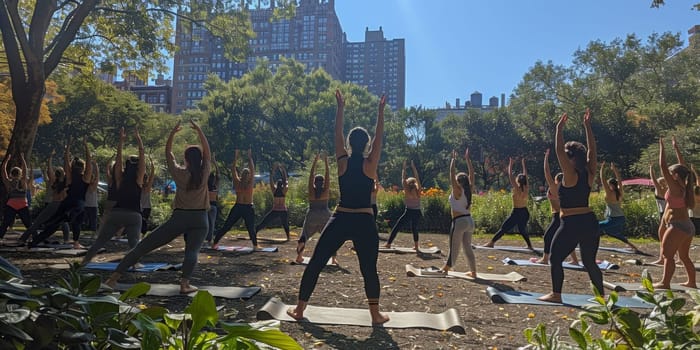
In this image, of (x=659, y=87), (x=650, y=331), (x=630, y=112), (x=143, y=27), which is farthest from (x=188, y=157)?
(x=659, y=87)

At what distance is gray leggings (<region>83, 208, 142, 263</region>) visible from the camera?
6766mm

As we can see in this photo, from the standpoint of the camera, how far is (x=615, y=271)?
9016 millimetres

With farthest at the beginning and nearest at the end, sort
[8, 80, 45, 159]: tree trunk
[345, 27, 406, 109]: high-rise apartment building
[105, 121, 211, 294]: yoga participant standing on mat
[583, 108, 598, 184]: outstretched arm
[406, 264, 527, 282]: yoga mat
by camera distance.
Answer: [345, 27, 406, 109]: high-rise apartment building → [8, 80, 45, 159]: tree trunk → [406, 264, 527, 282]: yoga mat → [105, 121, 211, 294]: yoga participant standing on mat → [583, 108, 598, 184]: outstretched arm

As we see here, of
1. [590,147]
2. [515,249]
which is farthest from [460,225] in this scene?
[515,249]

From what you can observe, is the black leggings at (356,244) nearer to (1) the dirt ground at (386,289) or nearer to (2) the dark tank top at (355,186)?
Answer: (2) the dark tank top at (355,186)

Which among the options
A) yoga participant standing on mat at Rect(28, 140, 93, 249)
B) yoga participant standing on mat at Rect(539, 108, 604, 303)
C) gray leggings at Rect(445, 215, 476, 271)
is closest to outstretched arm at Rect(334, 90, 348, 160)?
yoga participant standing on mat at Rect(539, 108, 604, 303)

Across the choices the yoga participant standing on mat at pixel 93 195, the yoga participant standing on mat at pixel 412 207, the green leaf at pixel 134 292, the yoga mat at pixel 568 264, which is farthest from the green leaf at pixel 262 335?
the yoga participant standing on mat at pixel 93 195

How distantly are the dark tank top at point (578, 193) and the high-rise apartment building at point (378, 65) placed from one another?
148027 mm

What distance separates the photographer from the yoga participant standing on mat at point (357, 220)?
461 centimetres

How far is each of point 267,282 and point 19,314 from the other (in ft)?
19.6

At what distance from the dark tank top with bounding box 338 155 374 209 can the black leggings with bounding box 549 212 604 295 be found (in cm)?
257

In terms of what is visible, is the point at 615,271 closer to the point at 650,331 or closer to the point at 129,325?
the point at 650,331

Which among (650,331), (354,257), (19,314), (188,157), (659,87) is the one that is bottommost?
(354,257)

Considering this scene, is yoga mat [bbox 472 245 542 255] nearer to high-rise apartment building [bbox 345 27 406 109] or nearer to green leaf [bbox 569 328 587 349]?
green leaf [bbox 569 328 587 349]
